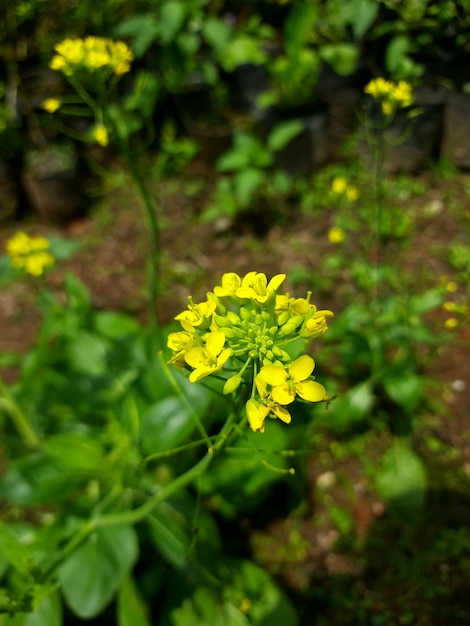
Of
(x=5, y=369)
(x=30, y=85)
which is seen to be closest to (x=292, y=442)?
(x=5, y=369)

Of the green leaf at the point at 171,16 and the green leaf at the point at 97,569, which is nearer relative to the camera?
the green leaf at the point at 97,569

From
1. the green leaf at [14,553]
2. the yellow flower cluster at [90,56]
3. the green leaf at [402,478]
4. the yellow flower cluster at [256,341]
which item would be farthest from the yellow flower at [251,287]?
the green leaf at [402,478]

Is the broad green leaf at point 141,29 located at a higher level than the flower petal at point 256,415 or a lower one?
higher

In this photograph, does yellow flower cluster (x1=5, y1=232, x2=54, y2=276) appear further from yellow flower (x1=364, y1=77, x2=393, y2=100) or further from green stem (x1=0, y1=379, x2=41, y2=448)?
yellow flower (x1=364, y1=77, x2=393, y2=100)

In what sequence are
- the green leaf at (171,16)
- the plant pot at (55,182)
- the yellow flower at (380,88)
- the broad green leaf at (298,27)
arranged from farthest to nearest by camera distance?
the plant pot at (55,182) → the green leaf at (171,16) → the broad green leaf at (298,27) → the yellow flower at (380,88)

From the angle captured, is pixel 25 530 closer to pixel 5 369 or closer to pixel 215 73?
pixel 5 369

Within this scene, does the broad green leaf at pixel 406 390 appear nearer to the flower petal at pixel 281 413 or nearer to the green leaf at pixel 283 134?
the flower petal at pixel 281 413

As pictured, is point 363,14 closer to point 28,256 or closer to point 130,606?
point 28,256

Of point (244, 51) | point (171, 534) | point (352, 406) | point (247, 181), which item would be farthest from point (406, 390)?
point (244, 51)
